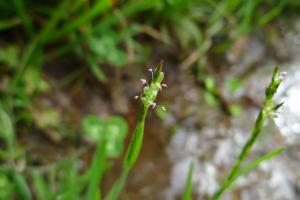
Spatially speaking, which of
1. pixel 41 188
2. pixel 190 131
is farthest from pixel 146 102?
pixel 190 131

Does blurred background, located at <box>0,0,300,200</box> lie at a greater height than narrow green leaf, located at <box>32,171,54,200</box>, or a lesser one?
greater

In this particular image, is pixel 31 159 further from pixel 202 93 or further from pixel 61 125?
pixel 202 93

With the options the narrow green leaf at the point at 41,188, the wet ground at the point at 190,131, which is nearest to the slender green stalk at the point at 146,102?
the narrow green leaf at the point at 41,188

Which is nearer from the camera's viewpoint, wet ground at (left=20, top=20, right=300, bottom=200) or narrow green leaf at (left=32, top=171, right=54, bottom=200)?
narrow green leaf at (left=32, top=171, right=54, bottom=200)

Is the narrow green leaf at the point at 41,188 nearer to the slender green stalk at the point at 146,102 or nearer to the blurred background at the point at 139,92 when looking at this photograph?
the blurred background at the point at 139,92

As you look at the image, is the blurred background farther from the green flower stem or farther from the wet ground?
the green flower stem

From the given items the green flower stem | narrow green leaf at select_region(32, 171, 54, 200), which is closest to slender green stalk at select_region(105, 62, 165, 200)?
the green flower stem

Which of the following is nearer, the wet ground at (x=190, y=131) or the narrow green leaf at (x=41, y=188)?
the narrow green leaf at (x=41, y=188)

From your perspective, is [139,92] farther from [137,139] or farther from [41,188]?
[137,139]

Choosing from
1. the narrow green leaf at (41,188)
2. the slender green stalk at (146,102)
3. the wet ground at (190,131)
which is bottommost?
the slender green stalk at (146,102)
